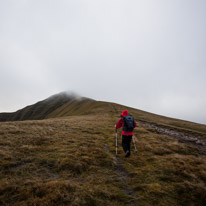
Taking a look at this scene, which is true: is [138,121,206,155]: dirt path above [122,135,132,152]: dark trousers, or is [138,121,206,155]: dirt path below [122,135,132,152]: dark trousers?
below

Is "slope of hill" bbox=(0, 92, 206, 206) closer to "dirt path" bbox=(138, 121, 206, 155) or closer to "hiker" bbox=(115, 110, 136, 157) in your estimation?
"hiker" bbox=(115, 110, 136, 157)

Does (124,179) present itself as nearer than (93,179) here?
No

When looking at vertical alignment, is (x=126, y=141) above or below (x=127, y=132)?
below

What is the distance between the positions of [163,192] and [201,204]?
141cm

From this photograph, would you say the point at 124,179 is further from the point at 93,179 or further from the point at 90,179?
the point at 90,179

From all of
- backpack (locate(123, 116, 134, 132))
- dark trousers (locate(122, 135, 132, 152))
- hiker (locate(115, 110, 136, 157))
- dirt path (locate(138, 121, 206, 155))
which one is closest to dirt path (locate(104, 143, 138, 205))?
dark trousers (locate(122, 135, 132, 152))

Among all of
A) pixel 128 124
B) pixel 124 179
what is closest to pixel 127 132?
pixel 128 124

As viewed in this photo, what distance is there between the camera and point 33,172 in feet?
19.5

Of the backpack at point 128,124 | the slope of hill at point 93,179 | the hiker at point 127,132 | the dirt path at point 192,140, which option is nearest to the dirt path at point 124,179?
the slope of hill at point 93,179

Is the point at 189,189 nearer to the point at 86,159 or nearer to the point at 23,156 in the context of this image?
the point at 86,159

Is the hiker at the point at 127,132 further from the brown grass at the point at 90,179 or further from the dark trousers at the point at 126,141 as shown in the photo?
the brown grass at the point at 90,179

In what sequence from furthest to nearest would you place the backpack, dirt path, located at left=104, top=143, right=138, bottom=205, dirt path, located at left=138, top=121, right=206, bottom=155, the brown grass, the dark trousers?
dirt path, located at left=138, top=121, right=206, bottom=155
the dark trousers
the backpack
dirt path, located at left=104, top=143, right=138, bottom=205
the brown grass

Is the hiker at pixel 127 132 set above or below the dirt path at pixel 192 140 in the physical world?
above

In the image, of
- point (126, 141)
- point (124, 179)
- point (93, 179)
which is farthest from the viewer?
point (126, 141)
